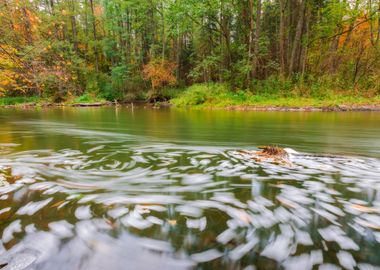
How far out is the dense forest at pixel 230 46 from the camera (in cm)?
1920

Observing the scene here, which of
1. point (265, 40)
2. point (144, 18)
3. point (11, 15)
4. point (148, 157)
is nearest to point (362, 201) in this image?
point (148, 157)

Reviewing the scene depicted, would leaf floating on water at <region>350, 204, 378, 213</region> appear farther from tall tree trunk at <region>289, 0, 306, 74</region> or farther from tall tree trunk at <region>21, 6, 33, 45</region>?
tall tree trunk at <region>289, 0, 306, 74</region>

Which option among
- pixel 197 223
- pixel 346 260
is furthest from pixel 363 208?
pixel 197 223

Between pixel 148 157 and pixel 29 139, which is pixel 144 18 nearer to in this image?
pixel 29 139

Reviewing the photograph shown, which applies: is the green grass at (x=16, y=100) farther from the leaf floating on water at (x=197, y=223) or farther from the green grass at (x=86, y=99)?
the leaf floating on water at (x=197, y=223)

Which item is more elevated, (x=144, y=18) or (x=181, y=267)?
(x=144, y=18)

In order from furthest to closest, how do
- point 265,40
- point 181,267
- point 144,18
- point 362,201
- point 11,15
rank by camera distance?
1. point 144,18
2. point 265,40
3. point 11,15
4. point 362,201
5. point 181,267

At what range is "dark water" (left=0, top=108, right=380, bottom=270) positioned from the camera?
6.34 feet

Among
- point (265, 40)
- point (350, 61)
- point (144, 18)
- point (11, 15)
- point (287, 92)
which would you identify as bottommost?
point (287, 92)

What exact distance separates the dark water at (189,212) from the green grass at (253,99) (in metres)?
13.1

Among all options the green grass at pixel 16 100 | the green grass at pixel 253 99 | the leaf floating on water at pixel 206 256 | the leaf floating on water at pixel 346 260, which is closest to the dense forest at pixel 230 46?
the green grass at pixel 253 99

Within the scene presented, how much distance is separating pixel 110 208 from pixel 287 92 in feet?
60.4

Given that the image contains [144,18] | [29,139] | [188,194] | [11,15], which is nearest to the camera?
[188,194]

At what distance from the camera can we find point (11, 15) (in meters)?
5.05
